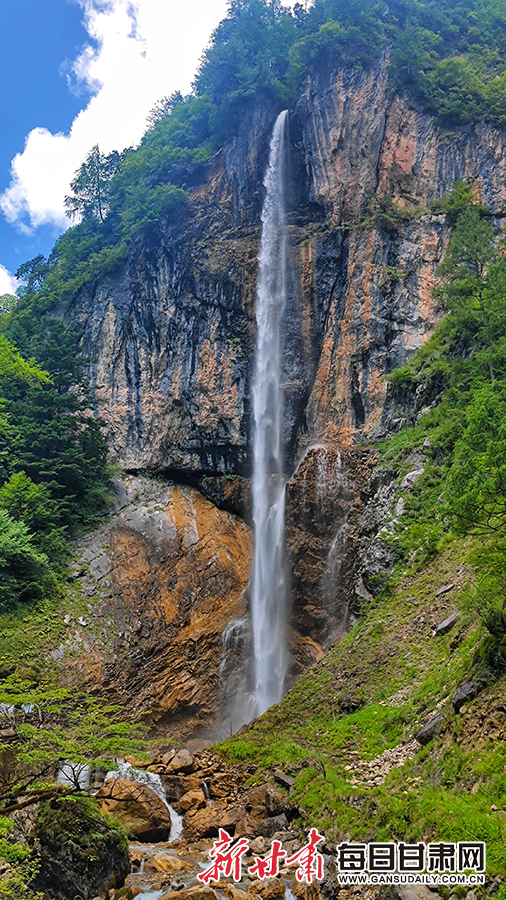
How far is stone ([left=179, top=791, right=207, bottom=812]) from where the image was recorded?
11578mm

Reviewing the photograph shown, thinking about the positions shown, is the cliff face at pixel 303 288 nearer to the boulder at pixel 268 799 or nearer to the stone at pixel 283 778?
the stone at pixel 283 778

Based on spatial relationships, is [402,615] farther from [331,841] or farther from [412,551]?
[331,841]

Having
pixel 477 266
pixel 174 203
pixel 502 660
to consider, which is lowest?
pixel 502 660

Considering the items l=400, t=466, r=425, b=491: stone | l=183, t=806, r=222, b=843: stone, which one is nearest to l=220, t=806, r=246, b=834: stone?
l=183, t=806, r=222, b=843: stone

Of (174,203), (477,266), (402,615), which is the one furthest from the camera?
(174,203)

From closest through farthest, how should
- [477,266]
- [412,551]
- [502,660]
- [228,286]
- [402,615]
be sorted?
[502,660], [402,615], [412,551], [477,266], [228,286]

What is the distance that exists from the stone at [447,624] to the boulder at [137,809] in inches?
262

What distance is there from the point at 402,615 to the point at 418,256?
1743 cm

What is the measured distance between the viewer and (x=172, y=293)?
30250 millimetres

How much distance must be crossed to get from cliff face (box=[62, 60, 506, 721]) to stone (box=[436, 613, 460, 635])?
343 inches

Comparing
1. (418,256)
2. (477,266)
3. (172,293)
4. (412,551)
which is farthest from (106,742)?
(172,293)

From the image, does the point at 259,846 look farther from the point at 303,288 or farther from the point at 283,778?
the point at 303,288

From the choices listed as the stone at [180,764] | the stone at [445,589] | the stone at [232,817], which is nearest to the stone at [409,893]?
the stone at [232,817]

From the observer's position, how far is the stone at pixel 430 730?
824 cm
